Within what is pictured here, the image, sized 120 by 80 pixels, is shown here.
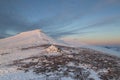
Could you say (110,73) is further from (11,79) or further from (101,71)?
(11,79)

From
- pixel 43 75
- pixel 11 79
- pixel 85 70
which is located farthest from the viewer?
pixel 85 70

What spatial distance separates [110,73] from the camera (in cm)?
2706

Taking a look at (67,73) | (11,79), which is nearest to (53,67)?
(67,73)

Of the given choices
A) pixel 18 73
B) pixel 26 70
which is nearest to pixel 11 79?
pixel 18 73

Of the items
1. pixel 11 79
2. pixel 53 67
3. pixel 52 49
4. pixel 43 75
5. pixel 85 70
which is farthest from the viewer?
pixel 52 49

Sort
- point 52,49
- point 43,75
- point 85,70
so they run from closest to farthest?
1. point 43,75
2. point 85,70
3. point 52,49

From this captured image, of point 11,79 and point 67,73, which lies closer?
point 11,79

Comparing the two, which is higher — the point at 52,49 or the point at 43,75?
the point at 52,49

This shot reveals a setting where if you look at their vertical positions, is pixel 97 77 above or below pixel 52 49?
below

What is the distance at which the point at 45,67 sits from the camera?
30.1 meters

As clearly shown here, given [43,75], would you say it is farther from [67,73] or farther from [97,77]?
[97,77]

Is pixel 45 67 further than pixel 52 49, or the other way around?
pixel 52 49

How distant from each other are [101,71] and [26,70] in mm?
11112

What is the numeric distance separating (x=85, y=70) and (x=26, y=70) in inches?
344
